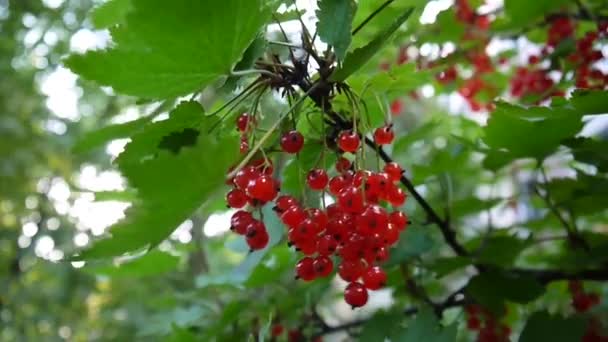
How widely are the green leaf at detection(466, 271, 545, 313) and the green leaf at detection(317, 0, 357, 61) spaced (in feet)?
1.74

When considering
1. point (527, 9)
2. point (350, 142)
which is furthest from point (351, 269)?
point (527, 9)

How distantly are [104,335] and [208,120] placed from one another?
2.23 m

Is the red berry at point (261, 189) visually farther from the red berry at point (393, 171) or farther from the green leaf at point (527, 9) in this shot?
the green leaf at point (527, 9)

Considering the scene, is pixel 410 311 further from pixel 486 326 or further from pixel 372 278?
pixel 372 278

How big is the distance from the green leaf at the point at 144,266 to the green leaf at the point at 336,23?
66cm

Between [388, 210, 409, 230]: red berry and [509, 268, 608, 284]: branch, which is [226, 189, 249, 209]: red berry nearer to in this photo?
[388, 210, 409, 230]: red berry

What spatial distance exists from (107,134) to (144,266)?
45cm

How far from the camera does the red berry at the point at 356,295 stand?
0.63m

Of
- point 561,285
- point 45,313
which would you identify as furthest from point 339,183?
point 45,313

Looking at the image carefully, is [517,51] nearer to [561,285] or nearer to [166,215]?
[561,285]

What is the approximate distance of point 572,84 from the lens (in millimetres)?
1046

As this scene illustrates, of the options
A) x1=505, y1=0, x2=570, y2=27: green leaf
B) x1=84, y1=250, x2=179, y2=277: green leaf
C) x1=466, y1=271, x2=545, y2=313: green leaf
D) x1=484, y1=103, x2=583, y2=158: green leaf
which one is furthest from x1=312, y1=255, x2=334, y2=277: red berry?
x1=505, y1=0, x2=570, y2=27: green leaf

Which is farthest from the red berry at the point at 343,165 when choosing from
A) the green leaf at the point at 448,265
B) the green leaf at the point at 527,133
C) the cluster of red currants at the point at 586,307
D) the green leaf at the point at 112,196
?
the cluster of red currants at the point at 586,307

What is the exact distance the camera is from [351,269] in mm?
619
